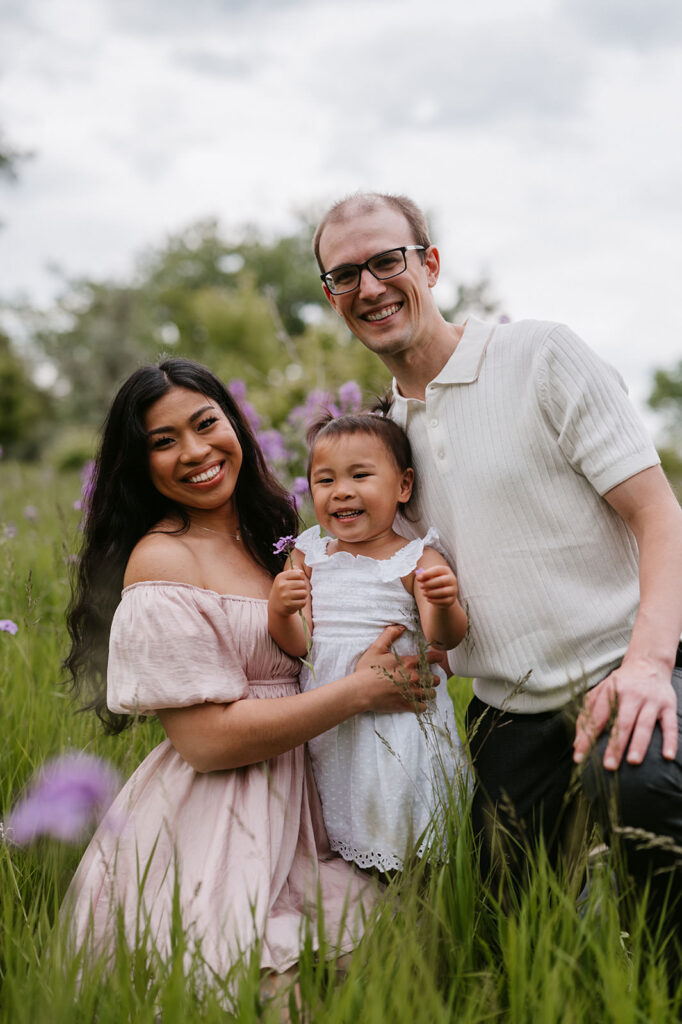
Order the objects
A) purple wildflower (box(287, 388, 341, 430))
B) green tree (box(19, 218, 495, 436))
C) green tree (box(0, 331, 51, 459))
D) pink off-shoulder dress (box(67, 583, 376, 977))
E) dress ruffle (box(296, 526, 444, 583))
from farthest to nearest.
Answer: green tree (box(19, 218, 495, 436)) < green tree (box(0, 331, 51, 459)) < purple wildflower (box(287, 388, 341, 430)) < dress ruffle (box(296, 526, 444, 583)) < pink off-shoulder dress (box(67, 583, 376, 977))

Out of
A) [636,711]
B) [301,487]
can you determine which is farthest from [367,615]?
[301,487]

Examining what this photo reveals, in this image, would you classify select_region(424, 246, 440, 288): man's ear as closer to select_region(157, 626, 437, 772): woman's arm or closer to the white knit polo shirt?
the white knit polo shirt

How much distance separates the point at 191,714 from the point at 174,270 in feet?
155

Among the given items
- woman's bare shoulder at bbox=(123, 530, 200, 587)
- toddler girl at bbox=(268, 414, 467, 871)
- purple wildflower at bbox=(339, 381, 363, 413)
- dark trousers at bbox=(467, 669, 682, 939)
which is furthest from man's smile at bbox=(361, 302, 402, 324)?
purple wildflower at bbox=(339, 381, 363, 413)

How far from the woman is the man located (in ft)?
1.24

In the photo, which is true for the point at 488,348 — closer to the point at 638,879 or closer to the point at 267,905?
the point at 638,879

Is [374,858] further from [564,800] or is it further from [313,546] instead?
[313,546]

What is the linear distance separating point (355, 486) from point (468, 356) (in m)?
0.54

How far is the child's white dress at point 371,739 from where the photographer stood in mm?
2186

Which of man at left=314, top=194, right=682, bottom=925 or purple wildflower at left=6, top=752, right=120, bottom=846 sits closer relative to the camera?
purple wildflower at left=6, top=752, right=120, bottom=846

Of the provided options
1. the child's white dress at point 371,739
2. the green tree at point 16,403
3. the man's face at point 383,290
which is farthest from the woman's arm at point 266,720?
the green tree at point 16,403

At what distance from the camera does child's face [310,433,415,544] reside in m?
2.47

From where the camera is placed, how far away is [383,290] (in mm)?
2559

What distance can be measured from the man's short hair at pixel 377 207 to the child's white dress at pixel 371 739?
1.02 m
